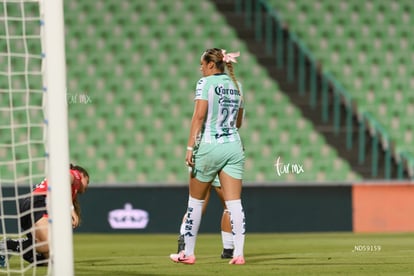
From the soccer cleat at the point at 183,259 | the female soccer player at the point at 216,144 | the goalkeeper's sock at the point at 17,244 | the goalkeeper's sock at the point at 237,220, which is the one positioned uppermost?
the female soccer player at the point at 216,144

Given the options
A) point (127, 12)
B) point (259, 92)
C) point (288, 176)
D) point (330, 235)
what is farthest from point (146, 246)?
point (127, 12)

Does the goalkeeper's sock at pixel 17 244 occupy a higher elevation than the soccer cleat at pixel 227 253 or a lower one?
higher

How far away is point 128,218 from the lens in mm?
15320

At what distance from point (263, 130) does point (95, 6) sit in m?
3.86

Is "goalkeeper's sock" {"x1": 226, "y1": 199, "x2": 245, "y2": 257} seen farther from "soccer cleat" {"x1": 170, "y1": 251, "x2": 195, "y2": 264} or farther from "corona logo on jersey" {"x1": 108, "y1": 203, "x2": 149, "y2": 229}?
"corona logo on jersey" {"x1": 108, "y1": 203, "x2": 149, "y2": 229}

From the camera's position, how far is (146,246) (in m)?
12.6

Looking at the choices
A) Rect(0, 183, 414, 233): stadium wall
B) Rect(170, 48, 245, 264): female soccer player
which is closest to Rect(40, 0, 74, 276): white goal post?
Rect(170, 48, 245, 264): female soccer player

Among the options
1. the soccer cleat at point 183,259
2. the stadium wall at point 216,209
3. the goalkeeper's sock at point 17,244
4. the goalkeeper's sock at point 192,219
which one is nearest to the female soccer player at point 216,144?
the goalkeeper's sock at point 192,219

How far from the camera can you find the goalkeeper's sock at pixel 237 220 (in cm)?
845

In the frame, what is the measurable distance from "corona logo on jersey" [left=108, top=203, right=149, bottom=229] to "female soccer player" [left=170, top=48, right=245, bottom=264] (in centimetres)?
670

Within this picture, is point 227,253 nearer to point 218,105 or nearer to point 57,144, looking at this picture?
point 218,105

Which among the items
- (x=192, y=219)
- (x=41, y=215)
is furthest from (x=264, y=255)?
(x=41, y=215)

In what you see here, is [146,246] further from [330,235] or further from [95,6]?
[95,6]

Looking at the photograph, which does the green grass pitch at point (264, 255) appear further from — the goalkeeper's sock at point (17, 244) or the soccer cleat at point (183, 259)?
the goalkeeper's sock at point (17, 244)
